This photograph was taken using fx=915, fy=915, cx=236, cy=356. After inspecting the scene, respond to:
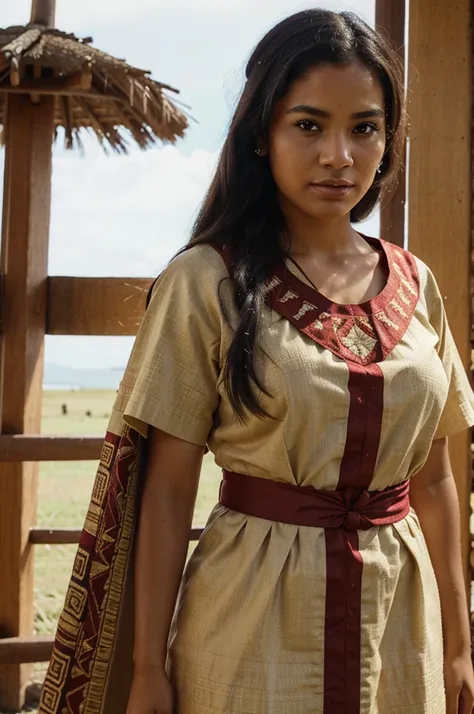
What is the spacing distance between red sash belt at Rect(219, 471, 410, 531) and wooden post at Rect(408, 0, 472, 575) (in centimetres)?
102

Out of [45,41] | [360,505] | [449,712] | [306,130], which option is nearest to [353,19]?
[306,130]

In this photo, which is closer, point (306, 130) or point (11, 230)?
point (306, 130)

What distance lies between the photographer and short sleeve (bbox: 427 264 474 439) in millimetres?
1762

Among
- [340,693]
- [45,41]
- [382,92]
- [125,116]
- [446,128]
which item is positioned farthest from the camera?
[125,116]

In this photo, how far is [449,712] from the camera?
172 centimetres

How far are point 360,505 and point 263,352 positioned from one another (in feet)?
0.99

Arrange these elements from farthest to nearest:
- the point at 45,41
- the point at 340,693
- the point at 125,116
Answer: the point at 125,116, the point at 45,41, the point at 340,693

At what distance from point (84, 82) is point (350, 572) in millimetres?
2355

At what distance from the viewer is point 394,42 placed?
97.4 inches

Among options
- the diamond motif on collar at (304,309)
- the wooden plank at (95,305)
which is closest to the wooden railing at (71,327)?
the wooden plank at (95,305)

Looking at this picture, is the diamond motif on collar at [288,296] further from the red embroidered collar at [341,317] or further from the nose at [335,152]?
the nose at [335,152]

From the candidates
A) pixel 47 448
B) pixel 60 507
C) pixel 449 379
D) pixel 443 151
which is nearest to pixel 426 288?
pixel 449 379

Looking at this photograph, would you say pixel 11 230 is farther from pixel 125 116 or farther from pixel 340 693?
pixel 340 693

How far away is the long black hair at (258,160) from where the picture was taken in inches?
58.1
